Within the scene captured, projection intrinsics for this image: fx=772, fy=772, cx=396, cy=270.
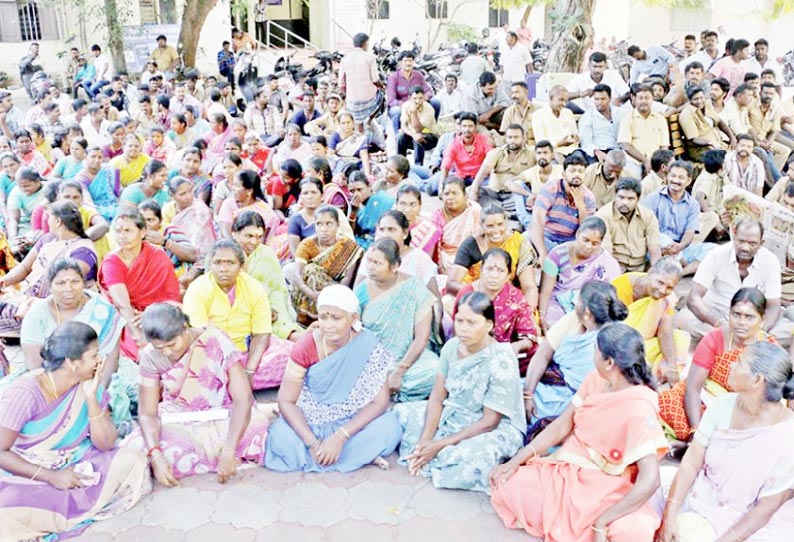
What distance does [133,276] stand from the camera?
4242 millimetres

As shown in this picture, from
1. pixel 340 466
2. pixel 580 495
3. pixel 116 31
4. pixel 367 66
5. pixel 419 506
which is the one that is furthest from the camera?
pixel 116 31

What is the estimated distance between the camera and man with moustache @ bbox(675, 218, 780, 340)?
13.5ft

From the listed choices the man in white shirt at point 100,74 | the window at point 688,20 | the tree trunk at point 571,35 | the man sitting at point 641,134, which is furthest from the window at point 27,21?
the window at point 688,20

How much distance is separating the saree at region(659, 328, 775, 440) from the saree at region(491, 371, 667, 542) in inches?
26.7

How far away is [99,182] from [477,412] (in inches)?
176

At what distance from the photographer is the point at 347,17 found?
20953 mm

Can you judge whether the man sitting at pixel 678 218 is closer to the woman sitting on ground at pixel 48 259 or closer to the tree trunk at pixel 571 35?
the woman sitting on ground at pixel 48 259

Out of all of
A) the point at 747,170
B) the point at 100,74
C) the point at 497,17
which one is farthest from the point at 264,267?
the point at 497,17

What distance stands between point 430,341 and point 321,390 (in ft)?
3.21

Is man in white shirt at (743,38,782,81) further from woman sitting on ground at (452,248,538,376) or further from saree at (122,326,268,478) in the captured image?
saree at (122,326,268,478)

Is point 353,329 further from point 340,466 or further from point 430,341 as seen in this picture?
point 430,341

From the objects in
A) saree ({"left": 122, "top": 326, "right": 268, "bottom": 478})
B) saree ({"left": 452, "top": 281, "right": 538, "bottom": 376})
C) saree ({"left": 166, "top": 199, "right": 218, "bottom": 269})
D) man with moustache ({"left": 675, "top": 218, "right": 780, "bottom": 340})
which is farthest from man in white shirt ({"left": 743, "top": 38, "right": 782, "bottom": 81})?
saree ({"left": 122, "top": 326, "right": 268, "bottom": 478})

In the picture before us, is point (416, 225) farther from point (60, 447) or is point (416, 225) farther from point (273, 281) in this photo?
point (60, 447)

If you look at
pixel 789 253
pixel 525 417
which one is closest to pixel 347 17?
pixel 789 253
